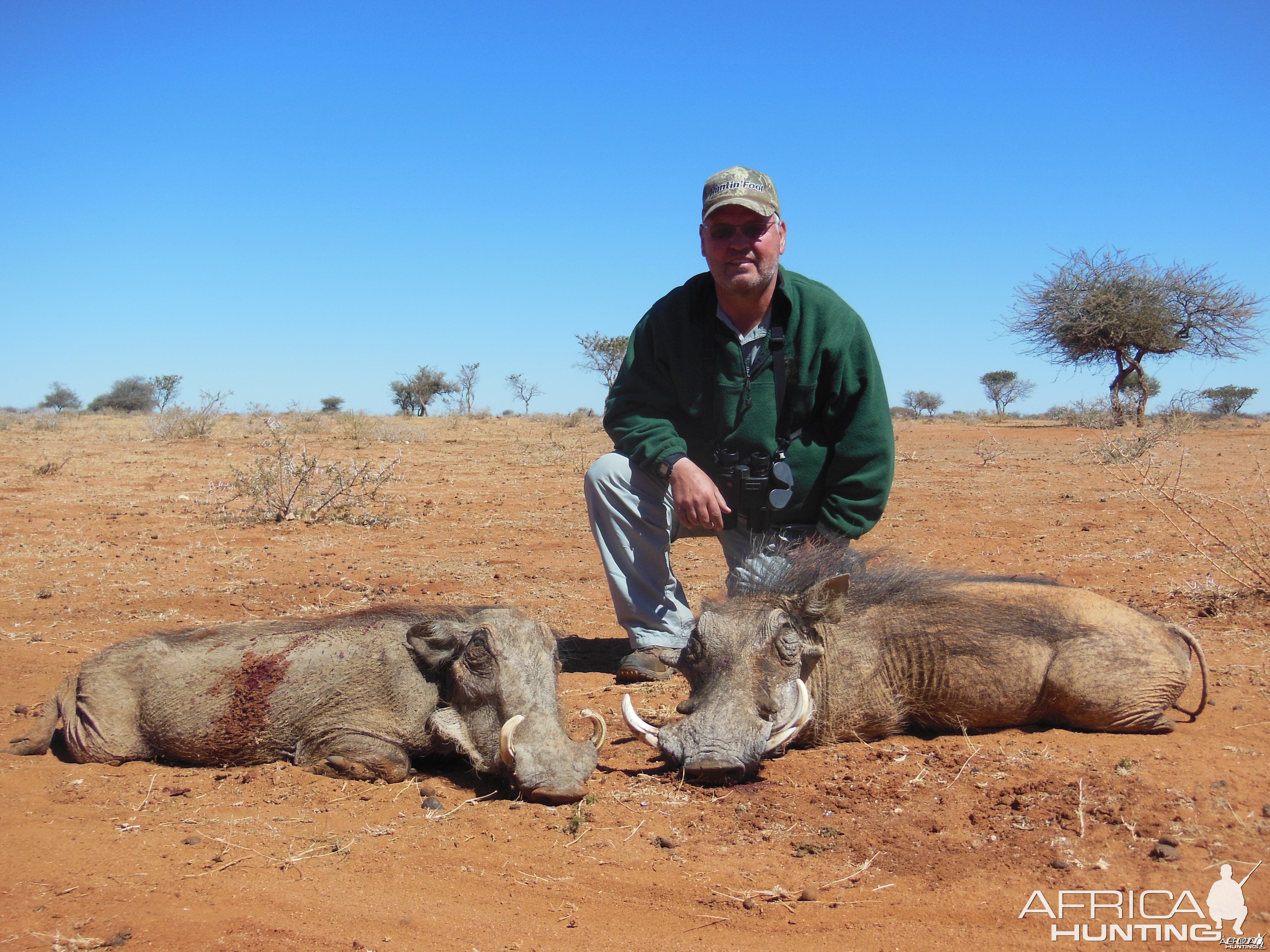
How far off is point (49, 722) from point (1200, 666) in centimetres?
473

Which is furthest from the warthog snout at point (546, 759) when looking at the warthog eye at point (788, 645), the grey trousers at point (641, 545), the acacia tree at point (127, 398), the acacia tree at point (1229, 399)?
the acacia tree at point (127, 398)

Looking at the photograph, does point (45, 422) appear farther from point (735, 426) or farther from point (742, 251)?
point (742, 251)

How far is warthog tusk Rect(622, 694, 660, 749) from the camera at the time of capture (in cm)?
333

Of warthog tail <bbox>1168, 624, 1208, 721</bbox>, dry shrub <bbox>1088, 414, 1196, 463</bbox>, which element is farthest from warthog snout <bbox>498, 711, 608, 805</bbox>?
dry shrub <bbox>1088, 414, 1196, 463</bbox>

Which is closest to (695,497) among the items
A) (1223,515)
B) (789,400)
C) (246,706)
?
(789,400)

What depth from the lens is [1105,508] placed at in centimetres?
919

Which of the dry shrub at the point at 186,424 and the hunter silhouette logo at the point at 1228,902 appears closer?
the hunter silhouette logo at the point at 1228,902

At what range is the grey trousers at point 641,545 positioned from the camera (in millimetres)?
4680

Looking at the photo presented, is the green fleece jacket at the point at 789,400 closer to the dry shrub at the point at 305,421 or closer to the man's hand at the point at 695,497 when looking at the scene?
the man's hand at the point at 695,497

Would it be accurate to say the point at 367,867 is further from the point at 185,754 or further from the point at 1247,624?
the point at 1247,624

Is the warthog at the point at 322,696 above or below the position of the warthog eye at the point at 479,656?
below

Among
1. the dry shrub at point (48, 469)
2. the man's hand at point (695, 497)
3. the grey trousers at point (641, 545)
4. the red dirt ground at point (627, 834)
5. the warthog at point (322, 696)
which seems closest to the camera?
the red dirt ground at point (627, 834)

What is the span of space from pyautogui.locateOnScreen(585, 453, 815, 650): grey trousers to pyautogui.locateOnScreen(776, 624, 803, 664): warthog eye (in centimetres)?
101

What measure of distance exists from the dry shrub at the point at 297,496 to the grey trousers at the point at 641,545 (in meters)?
4.92
